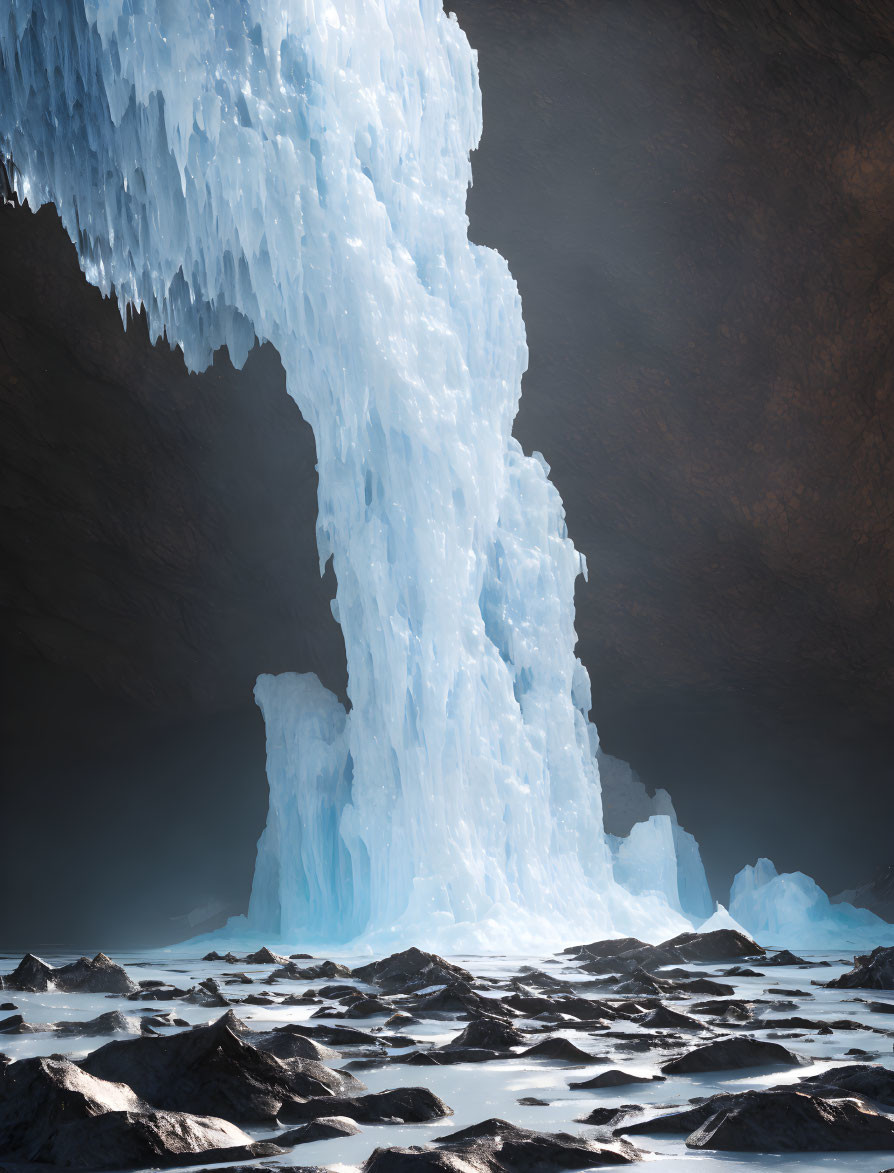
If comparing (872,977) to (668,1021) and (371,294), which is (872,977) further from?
(371,294)

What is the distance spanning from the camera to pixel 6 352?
37.3 feet

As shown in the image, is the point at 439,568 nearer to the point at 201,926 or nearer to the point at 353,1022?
the point at 353,1022

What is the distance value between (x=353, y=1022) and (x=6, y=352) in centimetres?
1036

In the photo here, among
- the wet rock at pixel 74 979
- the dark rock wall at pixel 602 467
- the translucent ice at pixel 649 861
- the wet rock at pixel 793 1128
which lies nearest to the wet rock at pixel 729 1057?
the wet rock at pixel 793 1128

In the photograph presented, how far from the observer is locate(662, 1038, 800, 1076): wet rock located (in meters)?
2.07

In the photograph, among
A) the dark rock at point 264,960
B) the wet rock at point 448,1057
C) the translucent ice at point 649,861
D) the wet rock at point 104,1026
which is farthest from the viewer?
the translucent ice at point 649,861

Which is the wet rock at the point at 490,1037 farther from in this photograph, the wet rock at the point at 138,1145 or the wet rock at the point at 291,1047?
the wet rock at the point at 138,1145

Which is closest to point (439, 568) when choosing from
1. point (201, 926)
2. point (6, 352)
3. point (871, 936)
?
point (6, 352)

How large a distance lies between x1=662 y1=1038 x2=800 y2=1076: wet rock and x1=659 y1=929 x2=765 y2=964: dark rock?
13.5 feet

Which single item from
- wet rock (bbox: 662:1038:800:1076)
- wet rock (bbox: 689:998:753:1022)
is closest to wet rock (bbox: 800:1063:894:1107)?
wet rock (bbox: 662:1038:800:1076)

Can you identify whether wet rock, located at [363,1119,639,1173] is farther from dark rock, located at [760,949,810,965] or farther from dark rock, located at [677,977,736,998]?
dark rock, located at [760,949,810,965]

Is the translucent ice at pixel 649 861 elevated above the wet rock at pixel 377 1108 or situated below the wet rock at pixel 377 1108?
above

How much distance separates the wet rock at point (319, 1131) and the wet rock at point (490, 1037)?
846 mm

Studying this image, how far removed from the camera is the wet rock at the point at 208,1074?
64.5 inches
